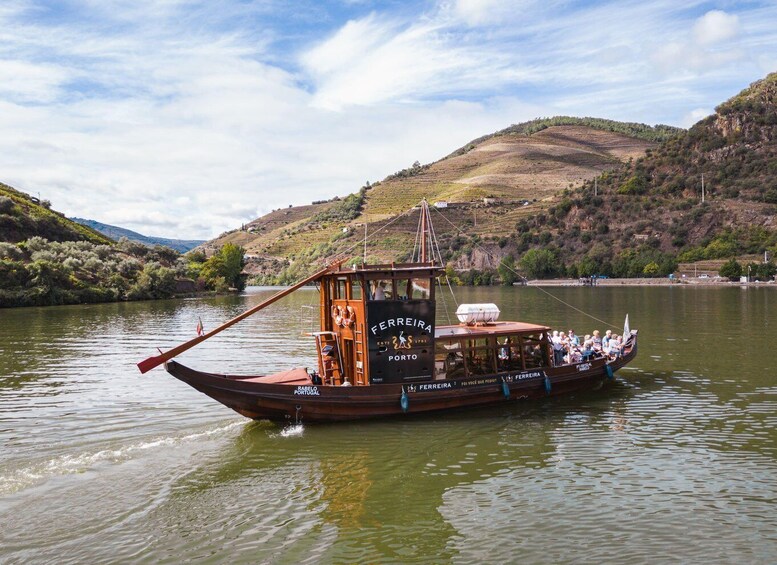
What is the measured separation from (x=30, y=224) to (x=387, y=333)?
111m

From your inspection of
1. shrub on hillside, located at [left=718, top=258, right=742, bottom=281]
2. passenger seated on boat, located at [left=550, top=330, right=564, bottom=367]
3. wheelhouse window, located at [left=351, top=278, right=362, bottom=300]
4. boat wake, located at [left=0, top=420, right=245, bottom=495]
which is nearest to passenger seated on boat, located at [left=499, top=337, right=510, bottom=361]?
passenger seated on boat, located at [left=550, top=330, right=564, bottom=367]

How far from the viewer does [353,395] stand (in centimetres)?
2216

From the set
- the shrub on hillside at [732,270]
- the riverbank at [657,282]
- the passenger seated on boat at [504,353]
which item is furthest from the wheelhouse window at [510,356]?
the shrub on hillside at [732,270]

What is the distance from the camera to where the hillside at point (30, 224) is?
109000 mm

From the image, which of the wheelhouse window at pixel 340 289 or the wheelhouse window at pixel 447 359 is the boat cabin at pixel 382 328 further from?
the wheelhouse window at pixel 447 359

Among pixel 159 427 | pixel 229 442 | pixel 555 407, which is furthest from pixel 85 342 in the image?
pixel 555 407

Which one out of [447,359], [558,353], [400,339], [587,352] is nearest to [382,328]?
[400,339]

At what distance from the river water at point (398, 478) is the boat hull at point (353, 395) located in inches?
19.1

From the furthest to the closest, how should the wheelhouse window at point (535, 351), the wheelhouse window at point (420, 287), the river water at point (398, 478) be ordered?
the wheelhouse window at point (535, 351) → the wheelhouse window at point (420, 287) → the river water at point (398, 478)

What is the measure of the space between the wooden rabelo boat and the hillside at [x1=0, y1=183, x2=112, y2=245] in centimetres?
10088

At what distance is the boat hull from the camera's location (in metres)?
21.2

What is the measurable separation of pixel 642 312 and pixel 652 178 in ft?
381

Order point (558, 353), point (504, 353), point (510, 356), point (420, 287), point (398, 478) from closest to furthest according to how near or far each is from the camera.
A: point (398, 478) → point (420, 287) → point (510, 356) → point (504, 353) → point (558, 353)

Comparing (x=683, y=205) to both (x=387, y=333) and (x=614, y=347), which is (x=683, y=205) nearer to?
(x=614, y=347)
